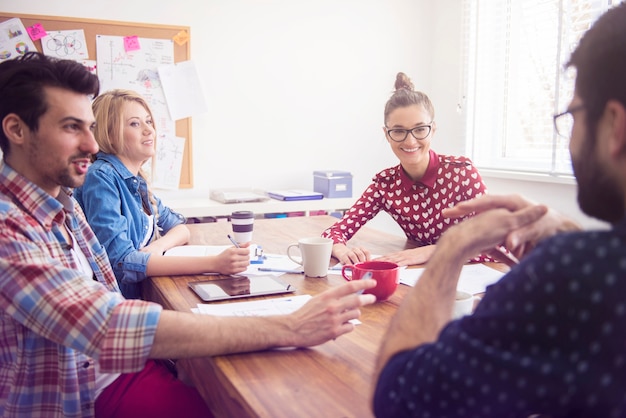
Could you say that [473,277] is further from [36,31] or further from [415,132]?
[36,31]

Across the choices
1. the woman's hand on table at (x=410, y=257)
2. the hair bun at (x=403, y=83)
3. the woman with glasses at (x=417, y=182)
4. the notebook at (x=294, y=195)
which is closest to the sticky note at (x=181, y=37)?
the notebook at (x=294, y=195)

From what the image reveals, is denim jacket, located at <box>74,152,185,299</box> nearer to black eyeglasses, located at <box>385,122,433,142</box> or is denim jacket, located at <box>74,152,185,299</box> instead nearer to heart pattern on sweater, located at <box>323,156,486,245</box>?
heart pattern on sweater, located at <box>323,156,486,245</box>

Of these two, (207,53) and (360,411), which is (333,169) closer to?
(207,53)

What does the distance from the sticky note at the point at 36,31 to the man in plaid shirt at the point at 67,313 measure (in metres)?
2.13

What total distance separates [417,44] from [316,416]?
372 cm

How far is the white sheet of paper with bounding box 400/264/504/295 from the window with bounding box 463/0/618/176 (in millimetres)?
1799

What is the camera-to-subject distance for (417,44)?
4.05m

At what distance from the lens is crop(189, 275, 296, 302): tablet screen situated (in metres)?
1.31

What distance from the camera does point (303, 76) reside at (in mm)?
3748

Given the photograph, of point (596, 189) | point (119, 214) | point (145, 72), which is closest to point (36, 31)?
point (145, 72)

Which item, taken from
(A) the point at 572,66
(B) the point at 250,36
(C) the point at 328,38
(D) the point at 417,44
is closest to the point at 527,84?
(D) the point at 417,44

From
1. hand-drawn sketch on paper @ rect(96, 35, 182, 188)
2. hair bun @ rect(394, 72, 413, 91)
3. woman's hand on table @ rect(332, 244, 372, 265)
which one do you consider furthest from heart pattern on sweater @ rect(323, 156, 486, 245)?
hand-drawn sketch on paper @ rect(96, 35, 182, 188)

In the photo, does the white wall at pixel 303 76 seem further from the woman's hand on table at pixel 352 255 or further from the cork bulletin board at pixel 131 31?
the woman's hand on table at pixel 352 255

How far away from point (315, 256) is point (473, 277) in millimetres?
425
